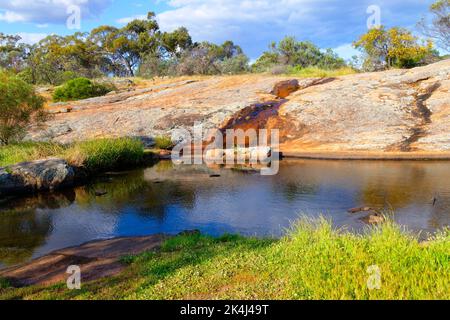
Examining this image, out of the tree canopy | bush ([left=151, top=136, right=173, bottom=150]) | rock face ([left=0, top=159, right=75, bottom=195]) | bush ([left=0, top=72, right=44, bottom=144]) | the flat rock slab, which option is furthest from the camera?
the tree canopy

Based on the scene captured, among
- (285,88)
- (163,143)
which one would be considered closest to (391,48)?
(285,88)

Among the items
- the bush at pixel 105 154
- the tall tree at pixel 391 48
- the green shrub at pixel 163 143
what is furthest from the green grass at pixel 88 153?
the tall tree at pixel 391 48

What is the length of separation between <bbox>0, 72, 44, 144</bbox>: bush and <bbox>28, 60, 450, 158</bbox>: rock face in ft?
9.46

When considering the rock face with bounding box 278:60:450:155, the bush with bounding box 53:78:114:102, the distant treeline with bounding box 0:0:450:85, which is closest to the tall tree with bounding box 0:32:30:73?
the distant treeline with bounding box 0:0:450:85

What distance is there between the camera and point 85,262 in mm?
7277

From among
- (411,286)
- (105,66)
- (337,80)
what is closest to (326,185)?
(411,286)

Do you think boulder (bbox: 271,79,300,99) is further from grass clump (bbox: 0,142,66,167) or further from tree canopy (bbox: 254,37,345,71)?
tree canopy (bbox: 254,37,345,71)

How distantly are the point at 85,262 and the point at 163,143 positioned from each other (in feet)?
51.9

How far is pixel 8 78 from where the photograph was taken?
→ 1888cm

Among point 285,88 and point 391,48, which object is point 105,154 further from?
point 391,48

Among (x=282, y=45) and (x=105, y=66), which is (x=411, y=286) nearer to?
(x=282, y=45)

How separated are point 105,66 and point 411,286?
56.9m

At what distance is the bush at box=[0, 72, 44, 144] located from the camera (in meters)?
18.4
